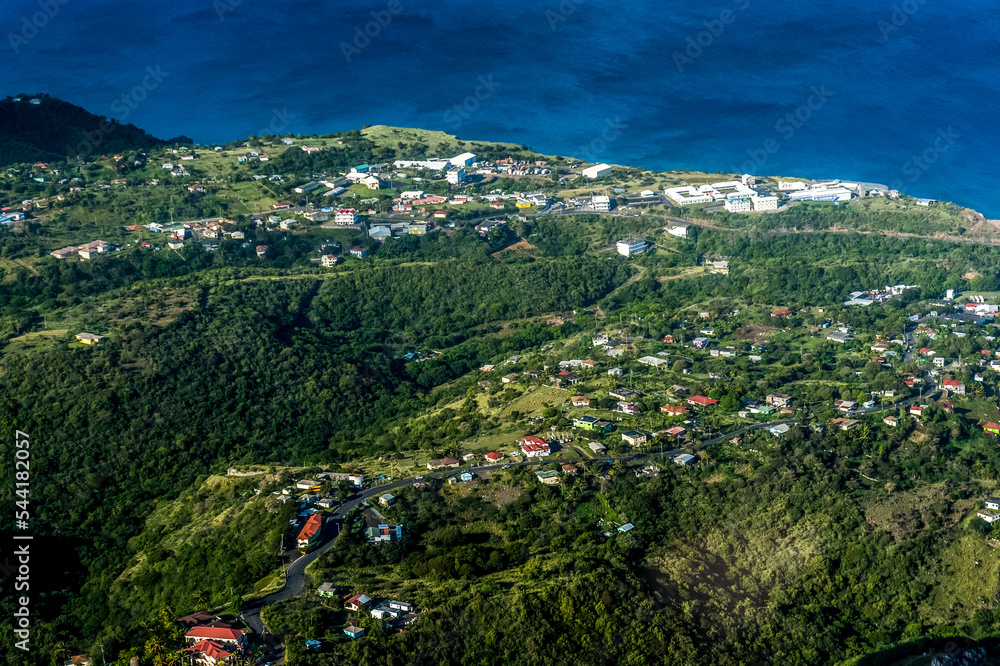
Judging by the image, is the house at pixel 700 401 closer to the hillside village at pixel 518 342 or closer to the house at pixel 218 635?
the hillside village at pixel 518 342

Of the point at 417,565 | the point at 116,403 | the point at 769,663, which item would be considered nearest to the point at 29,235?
the point at 116,403

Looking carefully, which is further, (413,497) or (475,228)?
(475,228)

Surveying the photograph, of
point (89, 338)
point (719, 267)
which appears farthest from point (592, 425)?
point (719, 267)

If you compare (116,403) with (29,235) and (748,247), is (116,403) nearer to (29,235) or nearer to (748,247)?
(29,235)

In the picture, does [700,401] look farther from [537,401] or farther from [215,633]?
[215,633]

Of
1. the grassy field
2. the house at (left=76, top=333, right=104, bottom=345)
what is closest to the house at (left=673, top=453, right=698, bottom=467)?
the grassy field

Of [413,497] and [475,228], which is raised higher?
[475,228]
